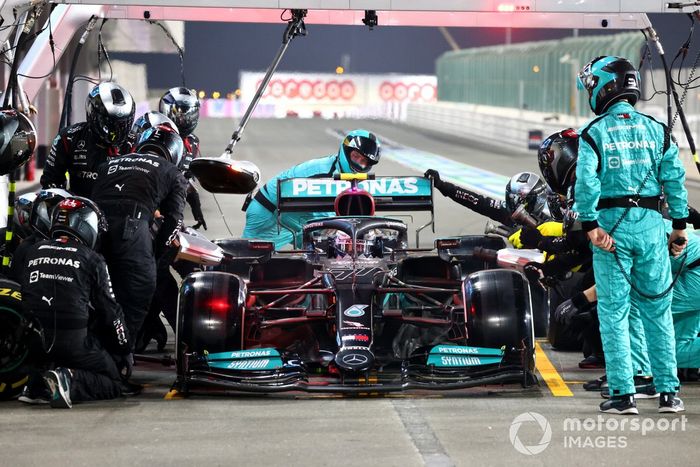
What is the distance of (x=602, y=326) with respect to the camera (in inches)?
305

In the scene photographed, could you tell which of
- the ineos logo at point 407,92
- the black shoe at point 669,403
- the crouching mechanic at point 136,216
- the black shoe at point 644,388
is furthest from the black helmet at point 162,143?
the ineos logo at point 407,92

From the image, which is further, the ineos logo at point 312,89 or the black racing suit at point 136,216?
the ineos logo at point 312,89

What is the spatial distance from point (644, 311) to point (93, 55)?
42.3 m

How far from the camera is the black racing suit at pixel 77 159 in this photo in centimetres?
1047

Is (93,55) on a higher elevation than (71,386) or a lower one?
higher

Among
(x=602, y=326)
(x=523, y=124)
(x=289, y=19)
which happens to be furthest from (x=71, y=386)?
(x=523, y=124)

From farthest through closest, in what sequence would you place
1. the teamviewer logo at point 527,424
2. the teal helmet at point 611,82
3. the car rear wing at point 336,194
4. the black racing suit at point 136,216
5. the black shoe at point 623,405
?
1. the car rear wing at point 336,194
2. the black racing suit at point 136,216
3. the teal helmet at point 611,82
4. the black shoe at point 623,405
5. the teamviewer logo at point 527,424

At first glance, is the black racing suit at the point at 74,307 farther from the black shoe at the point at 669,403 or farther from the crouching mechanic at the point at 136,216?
the black shoe at the point at 669,403

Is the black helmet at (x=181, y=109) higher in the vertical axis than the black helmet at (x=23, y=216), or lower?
higher

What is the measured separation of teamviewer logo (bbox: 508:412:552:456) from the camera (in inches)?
268

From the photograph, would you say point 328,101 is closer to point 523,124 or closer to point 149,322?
point 523,124

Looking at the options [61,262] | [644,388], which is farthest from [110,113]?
[644,388]

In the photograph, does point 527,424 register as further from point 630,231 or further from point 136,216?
point 136,216

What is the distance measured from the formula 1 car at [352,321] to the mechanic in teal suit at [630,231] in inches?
33.2
